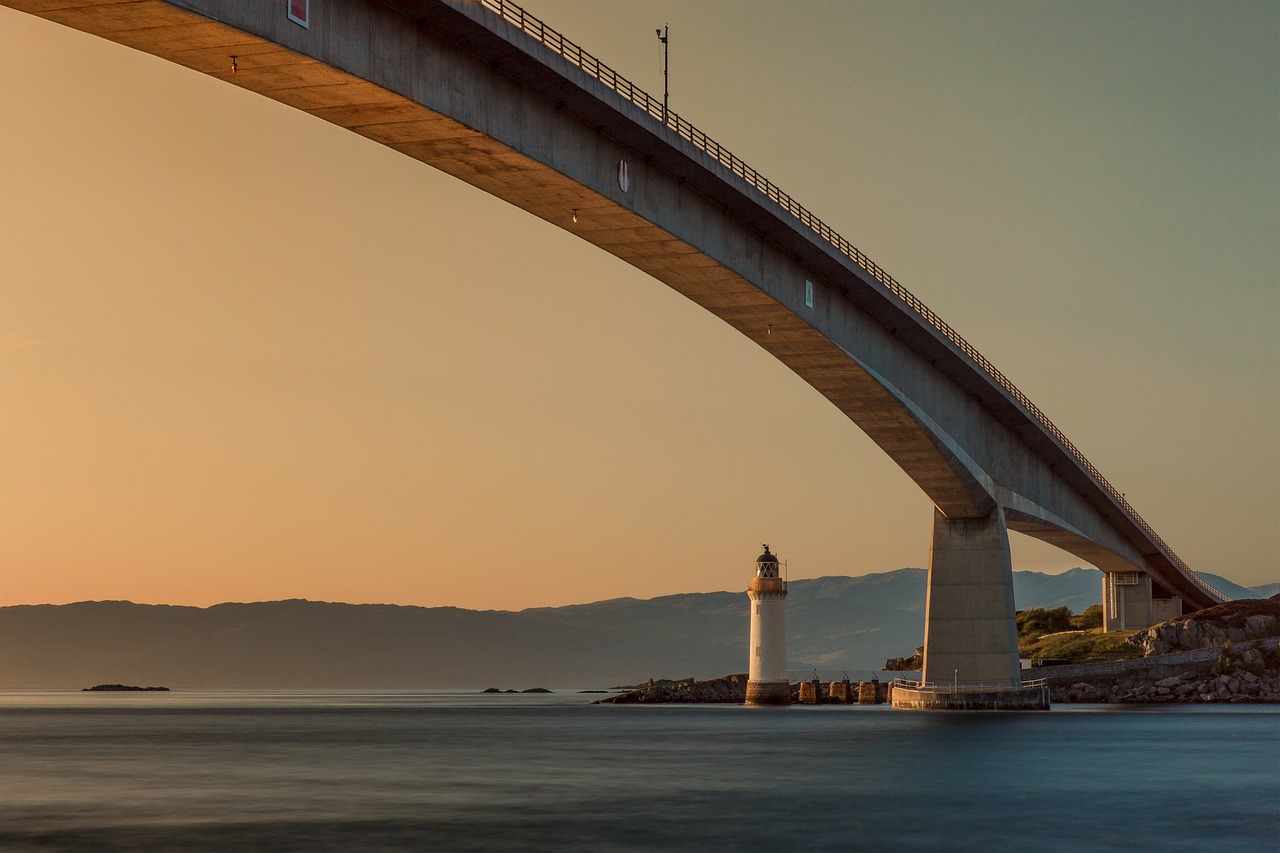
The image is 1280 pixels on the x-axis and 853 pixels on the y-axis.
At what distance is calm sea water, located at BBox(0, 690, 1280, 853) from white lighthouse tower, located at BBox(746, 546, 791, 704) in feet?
53.3

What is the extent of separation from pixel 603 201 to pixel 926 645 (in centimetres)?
3469

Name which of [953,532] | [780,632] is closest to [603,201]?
[953,532]

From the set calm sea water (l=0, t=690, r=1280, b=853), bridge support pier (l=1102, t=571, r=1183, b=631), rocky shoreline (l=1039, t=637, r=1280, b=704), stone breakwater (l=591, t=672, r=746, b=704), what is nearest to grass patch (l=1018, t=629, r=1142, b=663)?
bridge support pier (l=1102, t=571, r=1183, b=631)

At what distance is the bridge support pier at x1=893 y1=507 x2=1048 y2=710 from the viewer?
61531 mm

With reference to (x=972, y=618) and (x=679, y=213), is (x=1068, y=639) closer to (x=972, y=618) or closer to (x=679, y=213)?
(x=972, y=618)

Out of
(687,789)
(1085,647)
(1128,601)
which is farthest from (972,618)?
(1128,601)

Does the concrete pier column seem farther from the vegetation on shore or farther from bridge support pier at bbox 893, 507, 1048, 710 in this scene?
the vegetation on shore

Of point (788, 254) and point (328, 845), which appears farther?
point (788, 254)

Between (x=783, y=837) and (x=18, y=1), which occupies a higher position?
(x=18, y=1)

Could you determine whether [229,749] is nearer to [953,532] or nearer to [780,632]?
[953,532]

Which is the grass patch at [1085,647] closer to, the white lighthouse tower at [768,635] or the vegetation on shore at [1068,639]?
the vegetation on shore at [1068,639]

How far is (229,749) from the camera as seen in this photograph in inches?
2379

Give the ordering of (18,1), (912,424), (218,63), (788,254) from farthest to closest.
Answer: (912,424)
(788,254)
(218,63)
(18,1)

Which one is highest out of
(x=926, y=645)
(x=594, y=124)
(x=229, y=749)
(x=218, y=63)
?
(x=594, y=124)
